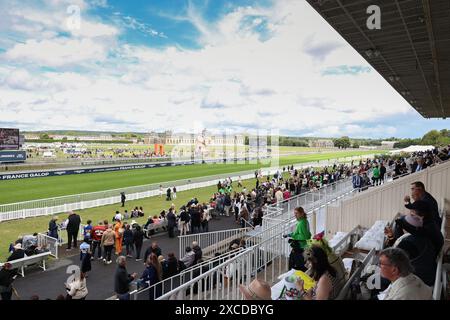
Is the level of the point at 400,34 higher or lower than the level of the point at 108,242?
higher

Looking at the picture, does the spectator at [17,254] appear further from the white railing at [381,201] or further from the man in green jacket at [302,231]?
the white railing at [381,201]

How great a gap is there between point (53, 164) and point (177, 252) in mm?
47574

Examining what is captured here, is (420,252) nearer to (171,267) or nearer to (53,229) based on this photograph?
(171,267)

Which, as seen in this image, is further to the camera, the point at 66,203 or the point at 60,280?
the point at 66,203

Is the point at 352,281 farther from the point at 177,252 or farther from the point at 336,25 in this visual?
the point at 177,252

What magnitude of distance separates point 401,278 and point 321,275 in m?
0.70

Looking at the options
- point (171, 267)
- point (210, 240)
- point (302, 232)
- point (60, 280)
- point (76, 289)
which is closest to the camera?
point (302, 232)

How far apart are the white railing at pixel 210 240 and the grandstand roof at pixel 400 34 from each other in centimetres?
768

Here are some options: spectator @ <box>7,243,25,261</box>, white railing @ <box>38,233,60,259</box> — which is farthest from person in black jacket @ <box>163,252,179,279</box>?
white railing @ <box>38,233,60,259</box>

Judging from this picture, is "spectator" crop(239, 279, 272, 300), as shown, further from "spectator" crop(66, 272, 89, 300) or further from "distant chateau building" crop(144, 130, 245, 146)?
"distant chateau building" crop(144, 130, 245, 146)

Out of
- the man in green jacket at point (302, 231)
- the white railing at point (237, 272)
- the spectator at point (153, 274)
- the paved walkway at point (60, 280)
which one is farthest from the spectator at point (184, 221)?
the man in green jacket at point (302, 231)

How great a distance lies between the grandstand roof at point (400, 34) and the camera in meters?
8.05

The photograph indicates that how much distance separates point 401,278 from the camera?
2621 millimetres

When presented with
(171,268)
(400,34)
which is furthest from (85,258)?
(400,34)
